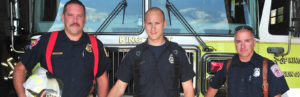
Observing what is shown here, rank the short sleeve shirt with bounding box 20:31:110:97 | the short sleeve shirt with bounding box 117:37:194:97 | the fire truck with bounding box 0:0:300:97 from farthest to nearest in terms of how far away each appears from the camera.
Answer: the fire truck with bounding box 0:0:300:97, the short sleeve shirt with bounding box 20:31:110:97, the short sleeve shirt with bounding box 117:37:194:97

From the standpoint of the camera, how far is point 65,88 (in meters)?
2.15

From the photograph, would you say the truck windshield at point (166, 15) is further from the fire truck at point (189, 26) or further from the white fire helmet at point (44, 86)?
the white fire helmet at point (44, 86)

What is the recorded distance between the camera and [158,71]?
6.75ft

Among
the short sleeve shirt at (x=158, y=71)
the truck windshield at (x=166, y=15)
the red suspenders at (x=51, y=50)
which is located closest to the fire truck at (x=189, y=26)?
the truck windshield at (x=166, y=15)

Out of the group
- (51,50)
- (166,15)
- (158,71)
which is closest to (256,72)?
(158,71)

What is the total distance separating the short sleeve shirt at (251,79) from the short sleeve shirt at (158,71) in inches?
15.2

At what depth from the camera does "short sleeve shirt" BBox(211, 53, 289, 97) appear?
6.95ft

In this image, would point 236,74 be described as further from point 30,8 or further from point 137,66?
point 30,8

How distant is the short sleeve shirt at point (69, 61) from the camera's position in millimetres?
2156

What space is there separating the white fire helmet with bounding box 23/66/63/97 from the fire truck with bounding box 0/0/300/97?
850 mm

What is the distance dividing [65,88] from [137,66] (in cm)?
58

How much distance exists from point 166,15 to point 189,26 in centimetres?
26


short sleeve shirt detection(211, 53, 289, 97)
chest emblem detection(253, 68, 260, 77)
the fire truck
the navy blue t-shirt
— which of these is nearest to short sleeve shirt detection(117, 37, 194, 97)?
the navy blue t-shirt

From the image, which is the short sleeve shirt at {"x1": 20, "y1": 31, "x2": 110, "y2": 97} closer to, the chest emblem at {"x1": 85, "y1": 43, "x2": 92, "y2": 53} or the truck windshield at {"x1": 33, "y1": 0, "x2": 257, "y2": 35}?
the chest emblem at {"x1": 85, "y1": 43, "x2": 92, "y2": 53}
